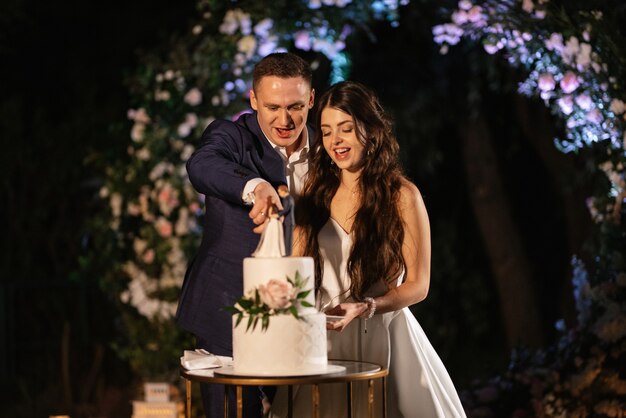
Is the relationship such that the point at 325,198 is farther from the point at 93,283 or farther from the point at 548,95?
the point at 93,283

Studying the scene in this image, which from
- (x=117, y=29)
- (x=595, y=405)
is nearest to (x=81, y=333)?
(x=117, y=29)

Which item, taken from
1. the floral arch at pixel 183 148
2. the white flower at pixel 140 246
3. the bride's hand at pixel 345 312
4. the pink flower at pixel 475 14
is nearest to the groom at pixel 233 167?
the bride's hand at pixel 345 312

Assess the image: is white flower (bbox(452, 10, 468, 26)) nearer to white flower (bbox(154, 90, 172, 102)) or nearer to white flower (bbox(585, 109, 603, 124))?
white flower (bbox(585, 109, 603, 124))

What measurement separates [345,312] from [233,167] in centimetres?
61

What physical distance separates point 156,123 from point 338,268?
9.69 feet

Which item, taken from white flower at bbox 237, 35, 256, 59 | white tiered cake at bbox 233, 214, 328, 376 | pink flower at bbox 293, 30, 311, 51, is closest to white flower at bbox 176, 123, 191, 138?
white flower at bbox 237, 35, 256, 59

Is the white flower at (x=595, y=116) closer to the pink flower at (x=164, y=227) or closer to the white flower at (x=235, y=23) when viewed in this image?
the white flower at (x=235, y=23)

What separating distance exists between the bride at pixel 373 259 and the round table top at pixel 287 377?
1.11ft

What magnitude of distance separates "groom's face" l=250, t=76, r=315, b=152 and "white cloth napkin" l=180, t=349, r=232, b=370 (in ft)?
2.58

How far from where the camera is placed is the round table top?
3.54 m

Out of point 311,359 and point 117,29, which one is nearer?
point 311,359

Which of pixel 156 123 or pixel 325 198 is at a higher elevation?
pixel 156 123

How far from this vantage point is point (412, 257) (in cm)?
423

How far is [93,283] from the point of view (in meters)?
9.27
